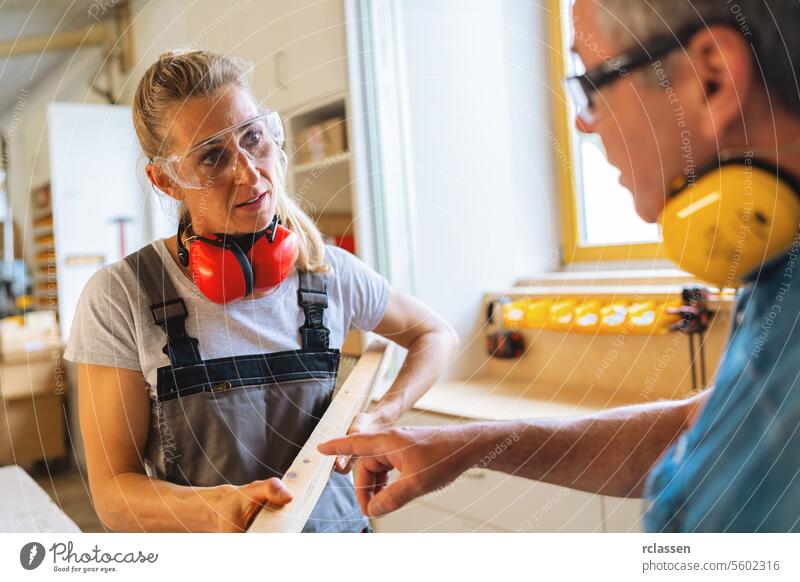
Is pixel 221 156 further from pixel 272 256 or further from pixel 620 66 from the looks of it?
pixel 620 66

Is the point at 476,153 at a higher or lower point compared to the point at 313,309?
higher

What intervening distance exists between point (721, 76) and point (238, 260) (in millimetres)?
418

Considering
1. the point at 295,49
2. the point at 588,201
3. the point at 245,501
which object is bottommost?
the point at 245,501

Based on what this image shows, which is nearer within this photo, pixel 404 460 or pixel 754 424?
pixel 754 424

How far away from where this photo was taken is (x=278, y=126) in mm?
611

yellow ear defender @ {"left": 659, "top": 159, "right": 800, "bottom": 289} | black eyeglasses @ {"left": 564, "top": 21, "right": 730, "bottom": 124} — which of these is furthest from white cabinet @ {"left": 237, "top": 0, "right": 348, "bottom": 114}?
yellow ear defender @ {"left": 659, "top": 159, "right": 800, "bottom": 289}

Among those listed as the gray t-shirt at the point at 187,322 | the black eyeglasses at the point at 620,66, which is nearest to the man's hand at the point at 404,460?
the gray t-shirt at the point at 187,322

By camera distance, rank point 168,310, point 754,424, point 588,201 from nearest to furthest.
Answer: point 754,424 → point 168,310 → point 588,201

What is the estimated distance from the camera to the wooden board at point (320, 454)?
568 millimetres

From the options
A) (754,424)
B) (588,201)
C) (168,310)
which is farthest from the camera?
(588,201)

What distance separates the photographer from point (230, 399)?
0.59m

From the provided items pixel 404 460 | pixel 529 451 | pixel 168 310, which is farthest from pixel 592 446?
pixel 168 310
